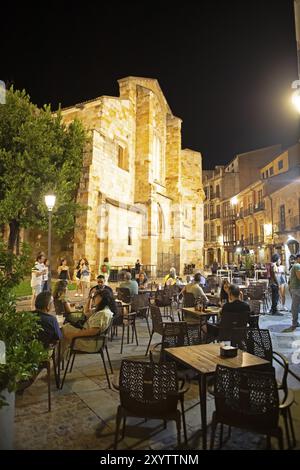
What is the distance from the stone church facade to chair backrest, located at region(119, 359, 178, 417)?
43.7 feet

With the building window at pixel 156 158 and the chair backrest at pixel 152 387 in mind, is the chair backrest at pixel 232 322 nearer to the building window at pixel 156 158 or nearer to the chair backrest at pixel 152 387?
the chair backrest at pixel 152 387

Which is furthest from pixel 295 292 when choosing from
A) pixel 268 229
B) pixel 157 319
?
pixel 268 229

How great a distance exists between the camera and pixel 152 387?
243 cm

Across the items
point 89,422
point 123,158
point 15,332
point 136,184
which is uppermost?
point 123,158

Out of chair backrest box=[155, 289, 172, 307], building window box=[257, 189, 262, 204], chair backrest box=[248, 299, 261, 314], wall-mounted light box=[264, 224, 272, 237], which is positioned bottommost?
chair backrest box=[155, 289, 172, 307]

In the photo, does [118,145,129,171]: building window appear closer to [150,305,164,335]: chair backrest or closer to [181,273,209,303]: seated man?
[181,273,209,303]: seated man

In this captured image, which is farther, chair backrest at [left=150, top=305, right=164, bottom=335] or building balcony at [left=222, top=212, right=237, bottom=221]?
building balcony at [left=222, top=212, right=237, bottom=221]

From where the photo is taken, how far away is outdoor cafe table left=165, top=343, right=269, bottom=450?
2645mm

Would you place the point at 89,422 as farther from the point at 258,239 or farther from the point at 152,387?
the point at 258,239

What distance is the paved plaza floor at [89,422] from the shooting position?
260cm

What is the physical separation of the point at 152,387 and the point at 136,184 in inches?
779

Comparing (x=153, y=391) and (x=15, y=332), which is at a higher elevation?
(x=15, y=332)

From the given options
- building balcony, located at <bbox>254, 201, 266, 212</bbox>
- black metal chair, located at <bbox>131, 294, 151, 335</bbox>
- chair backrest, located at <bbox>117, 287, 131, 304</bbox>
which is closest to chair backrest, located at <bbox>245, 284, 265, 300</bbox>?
black metal chair, located at <bbox>131, 294, 151, 335</bbox>
